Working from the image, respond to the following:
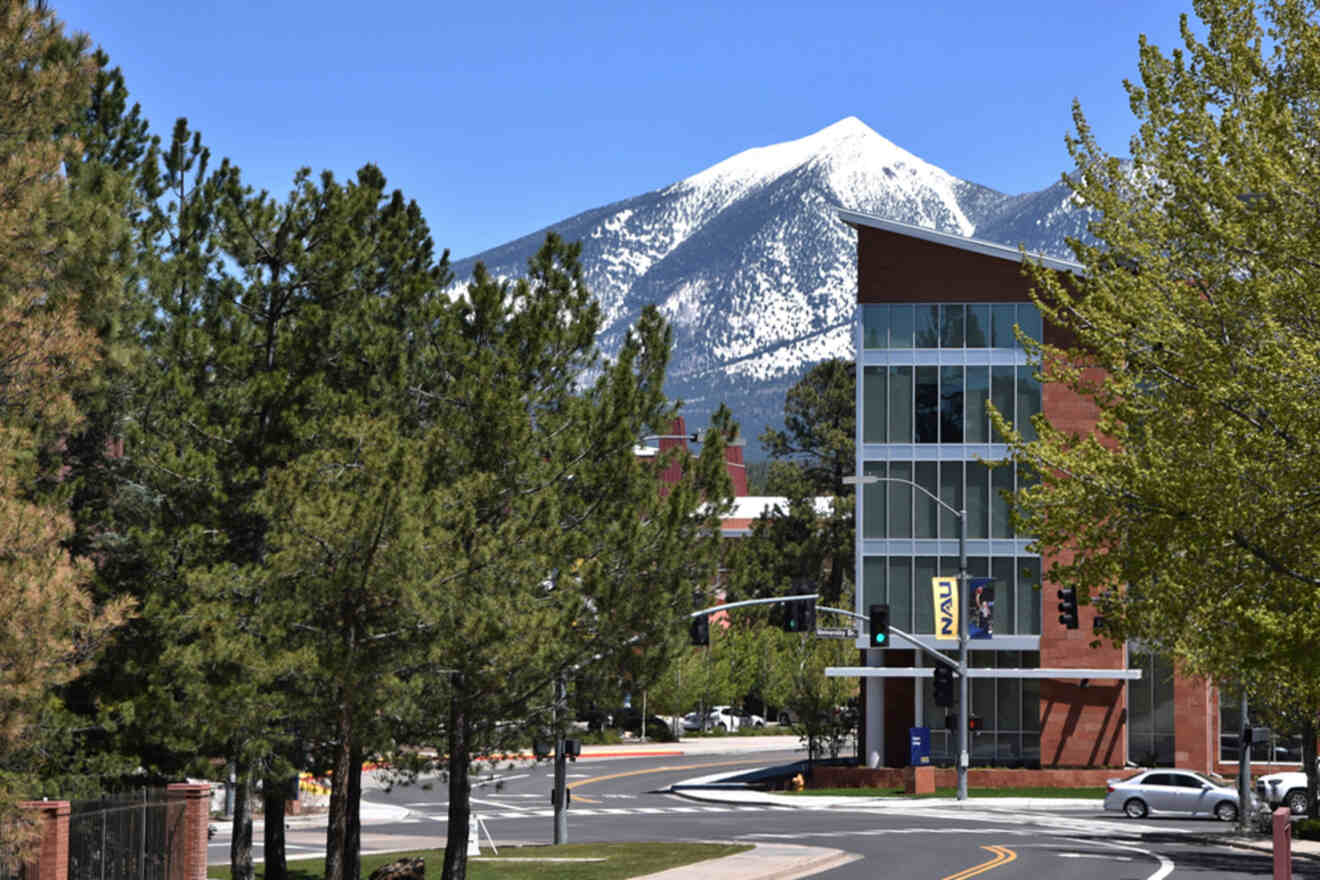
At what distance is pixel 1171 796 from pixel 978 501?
1627cm

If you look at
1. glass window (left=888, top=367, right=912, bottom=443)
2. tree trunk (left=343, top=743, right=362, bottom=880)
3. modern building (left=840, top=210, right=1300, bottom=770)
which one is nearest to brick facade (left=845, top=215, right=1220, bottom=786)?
modern building (left=840, top=210, right=1300, bottom=770)

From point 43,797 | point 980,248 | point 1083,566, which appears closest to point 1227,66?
point 1083,566

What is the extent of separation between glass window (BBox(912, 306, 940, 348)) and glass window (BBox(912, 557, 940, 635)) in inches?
332

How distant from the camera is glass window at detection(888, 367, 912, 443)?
65000mm

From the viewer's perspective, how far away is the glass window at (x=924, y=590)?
65.2m

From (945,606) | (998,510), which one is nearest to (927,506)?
(998,510)

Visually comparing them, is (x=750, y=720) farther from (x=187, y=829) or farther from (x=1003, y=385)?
(x=187, y=829)

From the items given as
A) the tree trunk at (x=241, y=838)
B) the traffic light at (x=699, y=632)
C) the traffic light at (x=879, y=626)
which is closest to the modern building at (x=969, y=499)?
the traffic light at (x=879, y=626)

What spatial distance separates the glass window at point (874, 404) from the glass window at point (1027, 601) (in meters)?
7.41

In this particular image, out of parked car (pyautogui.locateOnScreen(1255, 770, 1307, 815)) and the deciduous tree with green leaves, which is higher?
the deciduous tree with green leaves

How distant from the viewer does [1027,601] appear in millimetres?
64688

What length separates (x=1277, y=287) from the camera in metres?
20.6

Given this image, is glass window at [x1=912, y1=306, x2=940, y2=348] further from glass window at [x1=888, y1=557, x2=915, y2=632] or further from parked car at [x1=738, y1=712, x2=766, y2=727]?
parked car at [x1=738, y1=712, x2=766, y2=727]

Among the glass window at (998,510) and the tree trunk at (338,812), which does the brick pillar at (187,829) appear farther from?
the glass window at (998,510)
